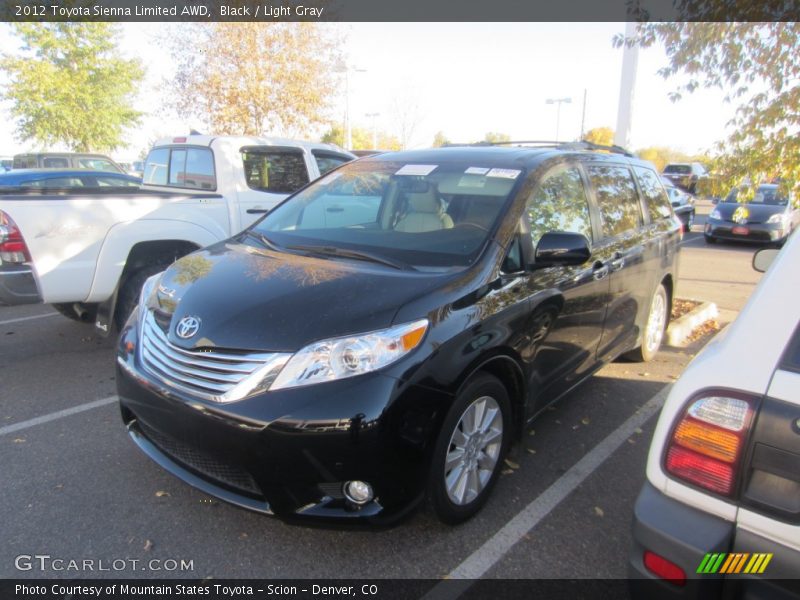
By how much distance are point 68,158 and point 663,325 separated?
16.6m

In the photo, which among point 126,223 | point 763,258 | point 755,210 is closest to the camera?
point 763,258

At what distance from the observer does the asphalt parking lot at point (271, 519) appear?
239 centimetres

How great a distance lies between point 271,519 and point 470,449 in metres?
1.01

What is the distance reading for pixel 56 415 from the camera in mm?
3752

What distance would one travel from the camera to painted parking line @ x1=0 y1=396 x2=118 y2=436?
3.55 meters

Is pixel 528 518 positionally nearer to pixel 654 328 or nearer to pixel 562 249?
pixel 562 249

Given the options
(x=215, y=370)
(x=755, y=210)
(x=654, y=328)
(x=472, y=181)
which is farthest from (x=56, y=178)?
(x=755, y=210)

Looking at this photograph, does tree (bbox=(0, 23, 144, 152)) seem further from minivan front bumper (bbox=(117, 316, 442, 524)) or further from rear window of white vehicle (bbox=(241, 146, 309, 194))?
minivan front bumper (bbox=(117, 316, 442, 524))

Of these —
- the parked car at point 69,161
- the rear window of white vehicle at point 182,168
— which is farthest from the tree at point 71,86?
the rear window of white vehicle at point 182,168

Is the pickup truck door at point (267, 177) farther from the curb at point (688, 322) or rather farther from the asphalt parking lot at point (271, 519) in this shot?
the curb at point (688, 322)

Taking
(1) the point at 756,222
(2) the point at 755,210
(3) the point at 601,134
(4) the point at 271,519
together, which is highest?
(3) the point at 601,134

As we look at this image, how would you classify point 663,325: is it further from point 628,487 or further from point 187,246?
point 187,246

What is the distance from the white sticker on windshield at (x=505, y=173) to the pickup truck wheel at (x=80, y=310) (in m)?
3.80

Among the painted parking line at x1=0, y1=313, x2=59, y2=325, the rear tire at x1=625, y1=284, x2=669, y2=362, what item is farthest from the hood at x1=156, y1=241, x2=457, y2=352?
the painted parking line at x1=0, y1=313, x2=59, y2=325
